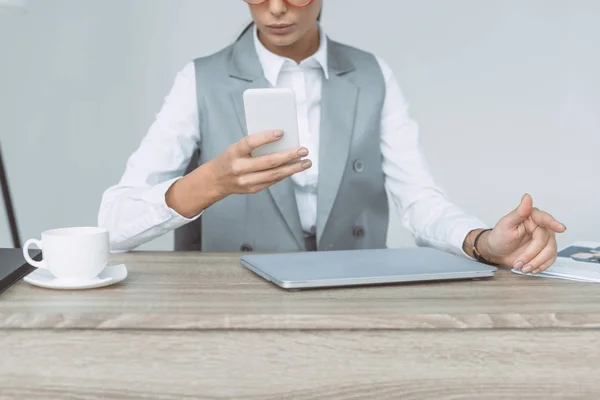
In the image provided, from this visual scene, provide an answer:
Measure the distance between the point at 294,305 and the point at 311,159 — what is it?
0.94 m

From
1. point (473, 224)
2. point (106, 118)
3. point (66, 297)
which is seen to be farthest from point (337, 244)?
point (106, 118)

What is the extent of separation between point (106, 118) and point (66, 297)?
239 cm

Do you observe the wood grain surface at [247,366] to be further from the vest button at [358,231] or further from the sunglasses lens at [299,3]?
the vest button at [358,231]

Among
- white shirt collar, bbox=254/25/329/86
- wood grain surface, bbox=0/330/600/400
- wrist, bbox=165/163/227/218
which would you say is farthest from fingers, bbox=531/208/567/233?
white shirt collar, bbox=254/25/329/86

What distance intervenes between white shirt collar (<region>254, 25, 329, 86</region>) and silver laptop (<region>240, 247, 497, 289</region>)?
29.1 inches

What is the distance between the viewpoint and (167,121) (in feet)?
6.16

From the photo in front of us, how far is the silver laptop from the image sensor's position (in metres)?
1.13

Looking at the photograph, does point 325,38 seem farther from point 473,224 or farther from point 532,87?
point 532,87

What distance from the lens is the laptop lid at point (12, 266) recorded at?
45.5 inches

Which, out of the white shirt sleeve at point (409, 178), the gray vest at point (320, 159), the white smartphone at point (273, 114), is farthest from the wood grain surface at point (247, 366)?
the gray vest at point (320, 159)

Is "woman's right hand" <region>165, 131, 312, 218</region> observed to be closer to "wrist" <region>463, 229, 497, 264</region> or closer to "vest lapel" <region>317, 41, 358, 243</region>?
"wrist" <region>463, 229, 497, 264</region>

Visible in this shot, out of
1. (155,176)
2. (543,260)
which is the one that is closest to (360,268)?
(543,260)

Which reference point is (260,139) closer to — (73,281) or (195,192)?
(195,192)

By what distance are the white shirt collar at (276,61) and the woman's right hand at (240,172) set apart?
59 centimetres
